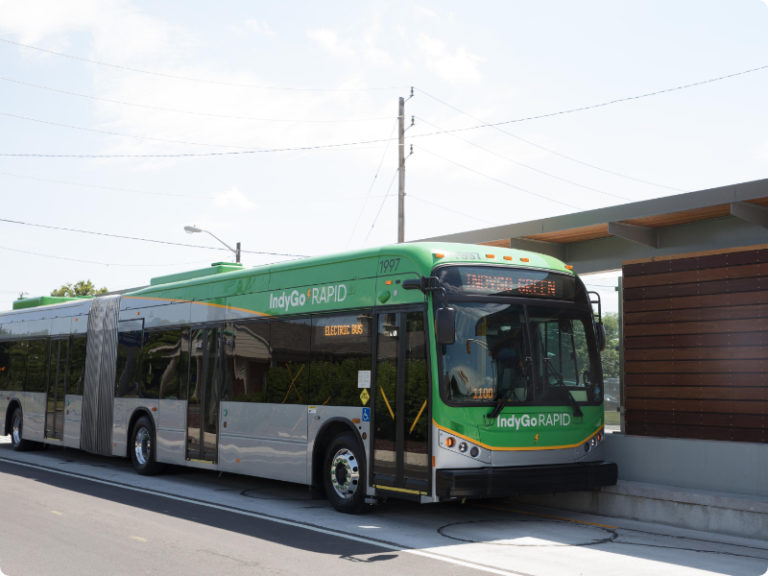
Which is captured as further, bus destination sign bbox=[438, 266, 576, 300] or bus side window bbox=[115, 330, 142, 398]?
bus side window bbox=[115, 330, 142, 398]

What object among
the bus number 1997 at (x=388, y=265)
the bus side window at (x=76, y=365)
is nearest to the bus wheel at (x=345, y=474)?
the bus number 1997 at (x=388, y=265)

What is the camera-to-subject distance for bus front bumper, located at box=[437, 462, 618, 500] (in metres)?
9.27

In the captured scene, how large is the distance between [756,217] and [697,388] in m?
2.34

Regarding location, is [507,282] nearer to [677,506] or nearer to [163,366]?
[677,506]

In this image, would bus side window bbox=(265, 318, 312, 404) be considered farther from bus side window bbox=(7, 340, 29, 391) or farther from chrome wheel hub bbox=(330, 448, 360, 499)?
bus side window bbox=(7, 340, 29, 391)

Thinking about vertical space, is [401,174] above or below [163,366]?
above

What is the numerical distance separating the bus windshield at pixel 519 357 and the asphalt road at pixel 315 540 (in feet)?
5.08

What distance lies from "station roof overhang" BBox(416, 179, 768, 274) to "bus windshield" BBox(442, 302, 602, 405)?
7.16 ft

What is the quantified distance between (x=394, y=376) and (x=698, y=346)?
4.19 metres

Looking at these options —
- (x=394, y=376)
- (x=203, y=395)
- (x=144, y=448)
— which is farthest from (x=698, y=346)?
(x=144, y=448)

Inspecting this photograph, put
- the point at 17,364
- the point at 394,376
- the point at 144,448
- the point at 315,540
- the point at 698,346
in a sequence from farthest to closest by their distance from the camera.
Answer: the point at 17,364, the point at 144,448, the point at 698,346, the point at 394,376, the point at 315,540

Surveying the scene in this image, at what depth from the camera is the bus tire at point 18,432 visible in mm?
20547

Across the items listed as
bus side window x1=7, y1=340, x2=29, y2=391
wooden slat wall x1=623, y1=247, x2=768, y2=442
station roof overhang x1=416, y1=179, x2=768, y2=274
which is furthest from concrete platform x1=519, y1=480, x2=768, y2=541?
bus side window x1=7, y1=340, x2=29, y2=391

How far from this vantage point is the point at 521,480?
964 centimetres
